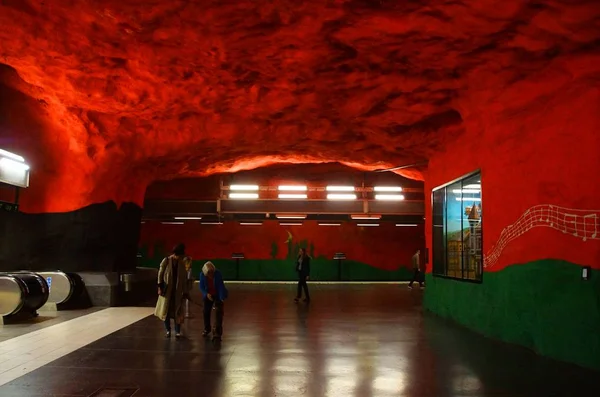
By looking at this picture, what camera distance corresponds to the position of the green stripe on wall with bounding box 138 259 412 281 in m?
25.7

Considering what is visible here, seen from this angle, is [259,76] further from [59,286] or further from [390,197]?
[390,197]

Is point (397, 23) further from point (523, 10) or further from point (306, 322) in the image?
point (306, 322)

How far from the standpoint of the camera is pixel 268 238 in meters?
25.7

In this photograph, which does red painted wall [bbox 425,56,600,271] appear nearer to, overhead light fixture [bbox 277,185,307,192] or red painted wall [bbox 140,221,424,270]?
overhead light fixture [bbox 277,185,307,192]

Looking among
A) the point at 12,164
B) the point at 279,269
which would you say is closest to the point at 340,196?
the point at 279,269

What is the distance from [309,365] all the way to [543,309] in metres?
3.88

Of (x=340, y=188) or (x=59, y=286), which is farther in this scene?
(x=340, y=188)

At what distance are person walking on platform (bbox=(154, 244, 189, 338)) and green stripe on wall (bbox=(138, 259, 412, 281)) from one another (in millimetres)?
16657

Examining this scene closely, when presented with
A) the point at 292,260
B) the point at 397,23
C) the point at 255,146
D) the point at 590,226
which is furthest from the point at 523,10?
the point at 292,260

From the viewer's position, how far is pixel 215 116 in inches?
496

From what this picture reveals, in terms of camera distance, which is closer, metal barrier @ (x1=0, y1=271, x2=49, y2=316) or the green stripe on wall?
metal barrier @ (x1=0, y1=271, x2=49, y2=316)

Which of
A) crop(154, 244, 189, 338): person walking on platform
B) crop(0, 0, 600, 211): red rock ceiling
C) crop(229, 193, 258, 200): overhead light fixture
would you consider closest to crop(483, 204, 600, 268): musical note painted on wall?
crop(0, 0, 600, 211): red rock ceiling

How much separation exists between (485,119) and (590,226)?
3397 millimetres

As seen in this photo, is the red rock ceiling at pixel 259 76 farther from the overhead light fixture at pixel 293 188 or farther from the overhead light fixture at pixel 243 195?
the overhead light fixture at pixel 243 195
